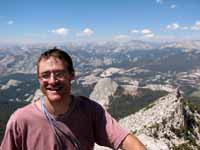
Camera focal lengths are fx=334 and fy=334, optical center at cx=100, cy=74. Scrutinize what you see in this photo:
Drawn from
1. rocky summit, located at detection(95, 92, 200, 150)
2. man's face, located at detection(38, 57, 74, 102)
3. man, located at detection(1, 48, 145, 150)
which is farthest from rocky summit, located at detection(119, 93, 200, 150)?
man's face, located at detection(38, 57, 74, 102)

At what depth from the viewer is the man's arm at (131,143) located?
207 inches

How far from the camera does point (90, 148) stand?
6.00m

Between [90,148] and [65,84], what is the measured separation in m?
1.30

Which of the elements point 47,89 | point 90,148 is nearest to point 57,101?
point 47,89

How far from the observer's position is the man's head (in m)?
5.53

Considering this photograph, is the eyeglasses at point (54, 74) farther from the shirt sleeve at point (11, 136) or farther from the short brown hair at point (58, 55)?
the shirt sleeve at point (11, 136)

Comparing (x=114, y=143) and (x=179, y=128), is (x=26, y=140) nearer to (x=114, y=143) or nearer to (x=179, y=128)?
(x=114, y=143)

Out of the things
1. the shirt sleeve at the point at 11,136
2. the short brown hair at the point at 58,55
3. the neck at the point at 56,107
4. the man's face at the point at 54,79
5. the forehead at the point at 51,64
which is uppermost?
the short brown hair at the point at 58,55

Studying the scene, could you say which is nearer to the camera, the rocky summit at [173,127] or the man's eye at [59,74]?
the man's eye at [59,74]

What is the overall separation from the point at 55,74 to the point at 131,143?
1.69 metres

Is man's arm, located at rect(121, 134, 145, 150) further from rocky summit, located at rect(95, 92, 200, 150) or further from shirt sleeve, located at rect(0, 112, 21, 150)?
rocky summit, located at rect(95, 92, 200, 150)

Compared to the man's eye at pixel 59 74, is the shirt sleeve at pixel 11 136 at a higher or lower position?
lower

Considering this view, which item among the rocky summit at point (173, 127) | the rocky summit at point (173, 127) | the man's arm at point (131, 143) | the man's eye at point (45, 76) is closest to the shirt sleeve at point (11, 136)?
the man's eye at point (45, 76)

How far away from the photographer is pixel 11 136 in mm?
5406
